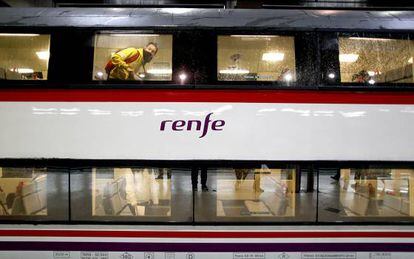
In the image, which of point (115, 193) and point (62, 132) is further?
point (115, 193)

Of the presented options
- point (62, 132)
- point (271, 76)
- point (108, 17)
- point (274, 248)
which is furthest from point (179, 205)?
point (108, 17)

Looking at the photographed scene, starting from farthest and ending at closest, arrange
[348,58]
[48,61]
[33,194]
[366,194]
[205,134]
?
[366,194] < [33,194] < [348,58] < [48,61] < [205,134]

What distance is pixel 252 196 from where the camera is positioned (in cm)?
509

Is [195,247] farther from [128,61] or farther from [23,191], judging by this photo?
[128,61]

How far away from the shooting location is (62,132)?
4758mm

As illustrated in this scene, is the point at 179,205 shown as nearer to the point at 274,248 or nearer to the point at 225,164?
the point at 225,164

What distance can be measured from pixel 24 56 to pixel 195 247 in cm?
336

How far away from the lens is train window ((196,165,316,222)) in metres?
4.91

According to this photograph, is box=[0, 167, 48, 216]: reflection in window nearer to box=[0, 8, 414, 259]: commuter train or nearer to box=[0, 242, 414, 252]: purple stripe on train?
box=[0, 8, 414, 259]: commuter train

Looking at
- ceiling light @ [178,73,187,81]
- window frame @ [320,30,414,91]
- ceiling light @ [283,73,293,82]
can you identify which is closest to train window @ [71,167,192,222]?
ceiling light @ [178,73,187,81]

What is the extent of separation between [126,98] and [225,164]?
148 centimetres

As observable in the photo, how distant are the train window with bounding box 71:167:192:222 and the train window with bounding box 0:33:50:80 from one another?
1413mm

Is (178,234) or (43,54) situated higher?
(43,54)

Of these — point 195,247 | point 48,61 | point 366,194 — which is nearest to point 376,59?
point 366,194
